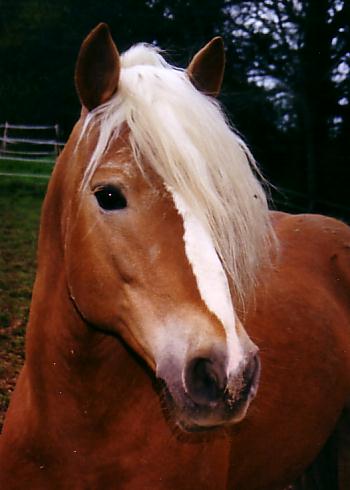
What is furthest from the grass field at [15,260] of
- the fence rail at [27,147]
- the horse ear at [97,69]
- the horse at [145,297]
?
the horse ear at [97,69]

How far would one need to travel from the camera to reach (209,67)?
6.72 feet

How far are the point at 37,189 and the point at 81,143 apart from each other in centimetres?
1276

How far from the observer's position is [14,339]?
5.42m

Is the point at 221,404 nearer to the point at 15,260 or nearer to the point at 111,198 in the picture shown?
the point at 111,198

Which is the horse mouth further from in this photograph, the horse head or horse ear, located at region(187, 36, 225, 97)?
horse ear, located at region(187, 36, 225, 97)

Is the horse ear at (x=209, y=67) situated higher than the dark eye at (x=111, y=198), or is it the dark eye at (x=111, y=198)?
the horse ear at (x=209, y=67)

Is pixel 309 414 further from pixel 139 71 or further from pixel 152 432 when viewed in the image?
pixel 139 71

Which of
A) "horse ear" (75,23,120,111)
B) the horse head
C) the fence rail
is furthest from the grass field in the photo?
"horse ear" (75,23,120,111)

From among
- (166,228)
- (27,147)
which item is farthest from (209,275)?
(27,147)

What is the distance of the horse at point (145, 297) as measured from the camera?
4.70 feet

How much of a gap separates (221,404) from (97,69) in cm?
110

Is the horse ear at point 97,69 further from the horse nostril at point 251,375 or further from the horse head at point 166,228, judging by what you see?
the horse nostril at point 251,375

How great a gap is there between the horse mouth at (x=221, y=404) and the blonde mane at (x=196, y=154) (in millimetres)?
343

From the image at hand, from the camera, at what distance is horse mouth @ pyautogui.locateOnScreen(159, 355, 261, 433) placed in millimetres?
1381
